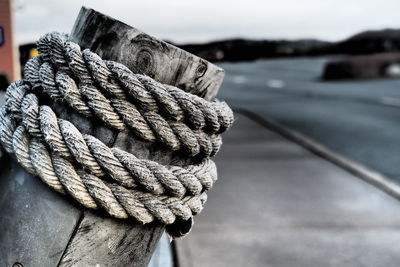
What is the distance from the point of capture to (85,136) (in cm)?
78

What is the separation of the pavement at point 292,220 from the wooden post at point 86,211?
1382 mm

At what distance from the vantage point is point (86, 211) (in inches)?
31.1

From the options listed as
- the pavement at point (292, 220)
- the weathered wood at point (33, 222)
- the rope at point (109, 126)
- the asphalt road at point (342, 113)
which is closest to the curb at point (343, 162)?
the pavement at point (292, 220)

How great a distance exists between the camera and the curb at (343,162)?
330 centimetres

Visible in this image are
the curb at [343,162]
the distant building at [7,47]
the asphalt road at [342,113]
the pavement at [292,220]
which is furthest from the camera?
the asphalt road at [342,113]

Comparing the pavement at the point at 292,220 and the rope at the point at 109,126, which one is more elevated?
the rope at the point at 109,126

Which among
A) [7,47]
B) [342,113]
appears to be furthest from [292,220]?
[342,113]

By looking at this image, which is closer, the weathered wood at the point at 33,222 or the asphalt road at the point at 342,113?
the weathered wood at the point at 33,222

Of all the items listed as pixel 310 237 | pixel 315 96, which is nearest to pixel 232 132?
pixel 310 237

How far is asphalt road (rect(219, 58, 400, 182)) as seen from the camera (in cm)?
464

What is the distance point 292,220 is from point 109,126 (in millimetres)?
2082

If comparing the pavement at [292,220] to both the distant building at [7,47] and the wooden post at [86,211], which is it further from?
the distant building at [7,47]

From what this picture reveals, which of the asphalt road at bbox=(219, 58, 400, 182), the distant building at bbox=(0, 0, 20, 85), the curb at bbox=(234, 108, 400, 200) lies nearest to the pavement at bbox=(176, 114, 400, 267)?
the curb at bbox=(234, 108, 400, 200)

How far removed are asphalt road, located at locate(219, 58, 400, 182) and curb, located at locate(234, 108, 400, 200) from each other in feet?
0.77
